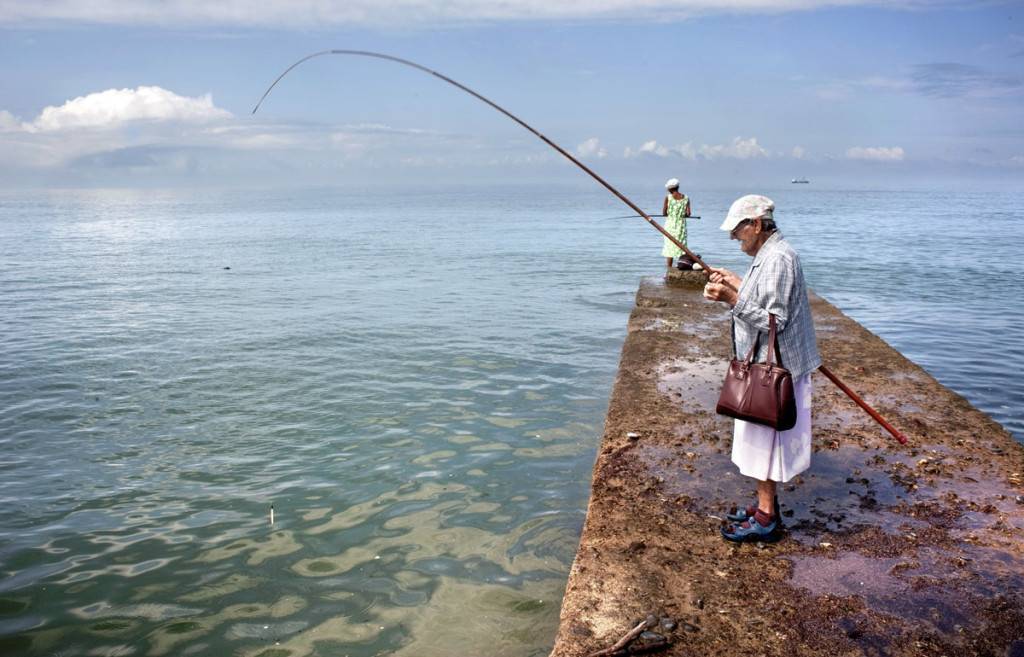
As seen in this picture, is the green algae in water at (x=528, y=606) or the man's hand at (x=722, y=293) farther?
the green algae in water at (x=528, y=606)

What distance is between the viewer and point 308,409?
8.41 meters

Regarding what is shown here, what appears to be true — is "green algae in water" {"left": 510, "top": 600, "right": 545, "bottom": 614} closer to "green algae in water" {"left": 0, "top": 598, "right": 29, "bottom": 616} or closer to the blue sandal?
the blue sandal

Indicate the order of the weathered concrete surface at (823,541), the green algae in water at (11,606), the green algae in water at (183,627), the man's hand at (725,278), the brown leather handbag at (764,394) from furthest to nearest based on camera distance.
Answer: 1. the green algae in water at (11,606)
2. the green algae in water at (183,627)
3. the man's hand at (725,278)
4. the brown leather handbag at (764,394)
5. the weathered concrete surface at (823,541)

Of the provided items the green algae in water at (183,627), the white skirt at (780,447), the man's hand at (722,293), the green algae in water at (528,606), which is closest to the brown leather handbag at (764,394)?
the white skirt at (780,447)

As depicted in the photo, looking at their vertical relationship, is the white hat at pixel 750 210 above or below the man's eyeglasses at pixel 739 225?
above

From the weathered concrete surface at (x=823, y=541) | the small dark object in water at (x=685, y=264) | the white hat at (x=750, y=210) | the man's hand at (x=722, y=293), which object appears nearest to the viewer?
the weathered concrete surface at (x=823, y=541)

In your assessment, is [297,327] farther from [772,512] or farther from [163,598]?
[772,512]

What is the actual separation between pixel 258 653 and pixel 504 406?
4492 mm

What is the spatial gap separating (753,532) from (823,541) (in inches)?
14.8

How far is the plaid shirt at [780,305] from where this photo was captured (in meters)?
3.73

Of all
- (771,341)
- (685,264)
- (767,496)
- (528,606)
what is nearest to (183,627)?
(528,606)

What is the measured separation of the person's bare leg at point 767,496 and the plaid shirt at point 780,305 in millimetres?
566

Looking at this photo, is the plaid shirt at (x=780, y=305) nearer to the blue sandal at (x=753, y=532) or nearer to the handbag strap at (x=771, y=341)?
the handbag strap at (x=771, y=341)

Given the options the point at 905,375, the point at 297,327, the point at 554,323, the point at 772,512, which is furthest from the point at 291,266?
the point at 772,512
